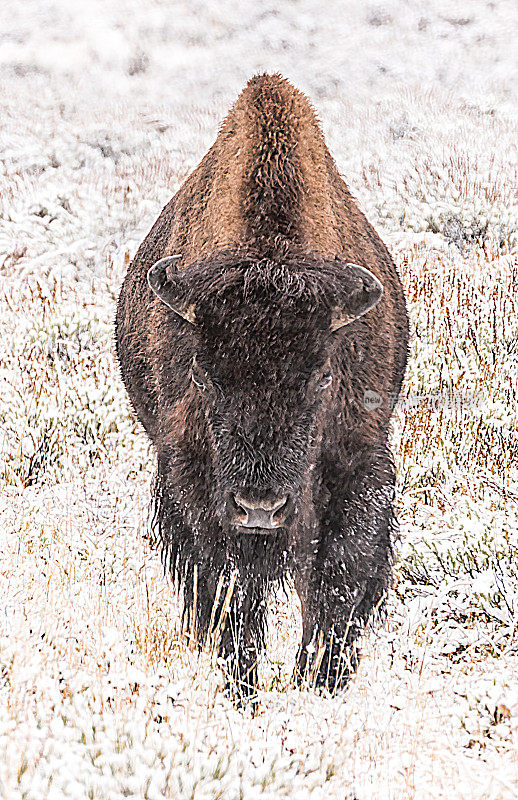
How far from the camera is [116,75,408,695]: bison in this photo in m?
2.92

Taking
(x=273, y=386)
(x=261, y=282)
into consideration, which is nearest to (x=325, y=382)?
(x=273, y=386)

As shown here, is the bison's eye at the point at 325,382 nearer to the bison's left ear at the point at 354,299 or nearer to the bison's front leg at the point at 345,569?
the bison's left ear at the point at 354,299

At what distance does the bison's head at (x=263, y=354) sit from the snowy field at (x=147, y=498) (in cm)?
76

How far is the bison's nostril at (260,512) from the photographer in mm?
2840

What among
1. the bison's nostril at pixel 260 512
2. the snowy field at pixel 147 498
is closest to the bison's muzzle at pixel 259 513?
the bison's nostril at pixel 260 512

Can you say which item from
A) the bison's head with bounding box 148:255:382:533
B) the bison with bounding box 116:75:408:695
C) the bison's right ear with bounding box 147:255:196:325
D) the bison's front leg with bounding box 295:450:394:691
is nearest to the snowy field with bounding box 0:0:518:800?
the bison's front leg with bounding box 295:450:394:691

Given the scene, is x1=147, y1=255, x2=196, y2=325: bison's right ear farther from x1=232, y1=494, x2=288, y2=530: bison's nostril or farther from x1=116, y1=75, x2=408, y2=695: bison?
x1=232, y1=494, x2=288, y2=530: bison's nostril

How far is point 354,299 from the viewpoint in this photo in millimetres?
3025

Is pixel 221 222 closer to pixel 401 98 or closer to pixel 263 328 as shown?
pixel 263 328

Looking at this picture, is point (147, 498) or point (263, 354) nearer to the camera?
point (263, 354)

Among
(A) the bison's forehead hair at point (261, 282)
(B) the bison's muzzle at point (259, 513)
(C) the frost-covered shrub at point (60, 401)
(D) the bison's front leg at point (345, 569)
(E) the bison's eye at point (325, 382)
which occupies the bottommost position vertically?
(C) the frost-covered shrub at point (60, 401)

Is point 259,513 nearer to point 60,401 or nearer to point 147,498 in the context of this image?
point 147,498

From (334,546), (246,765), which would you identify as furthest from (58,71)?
(246,765)

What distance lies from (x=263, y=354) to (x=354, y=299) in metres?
0.41
